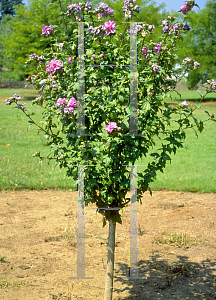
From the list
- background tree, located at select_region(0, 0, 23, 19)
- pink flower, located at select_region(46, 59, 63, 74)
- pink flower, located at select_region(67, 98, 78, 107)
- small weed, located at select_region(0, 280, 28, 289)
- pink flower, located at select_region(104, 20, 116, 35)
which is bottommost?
small weed, located at select_region(0, 280, 28, 289)

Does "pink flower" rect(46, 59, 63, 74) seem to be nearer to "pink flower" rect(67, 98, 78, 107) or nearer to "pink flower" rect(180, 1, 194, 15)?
"pink flower" rect(67, 98, 78, 107)

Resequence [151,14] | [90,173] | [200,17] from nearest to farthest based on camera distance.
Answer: [90,173] → [151,14] → [200,17]

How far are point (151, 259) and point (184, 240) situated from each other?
69 centimetres

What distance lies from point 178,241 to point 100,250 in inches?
45.2

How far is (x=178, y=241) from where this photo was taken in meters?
5.04

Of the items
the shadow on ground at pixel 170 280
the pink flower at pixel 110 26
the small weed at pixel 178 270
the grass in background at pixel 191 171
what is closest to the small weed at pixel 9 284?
the shadow on ground at pixel 170 280

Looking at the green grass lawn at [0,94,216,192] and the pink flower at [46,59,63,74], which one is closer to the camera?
the pink flower at [46,59,63,74]

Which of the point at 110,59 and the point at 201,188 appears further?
the point at 201,188

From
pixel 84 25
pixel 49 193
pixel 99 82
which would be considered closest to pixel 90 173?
pixel 99 82

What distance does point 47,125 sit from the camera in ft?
10.5

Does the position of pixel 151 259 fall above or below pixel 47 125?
below

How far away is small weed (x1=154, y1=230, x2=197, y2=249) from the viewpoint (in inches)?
196

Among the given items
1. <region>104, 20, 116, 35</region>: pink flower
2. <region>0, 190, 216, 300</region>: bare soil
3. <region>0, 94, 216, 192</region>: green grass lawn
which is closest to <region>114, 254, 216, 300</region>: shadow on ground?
<region>0, 190, 216, 300</region>: bare soil

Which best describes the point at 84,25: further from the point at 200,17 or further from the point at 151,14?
the point at 200,17
